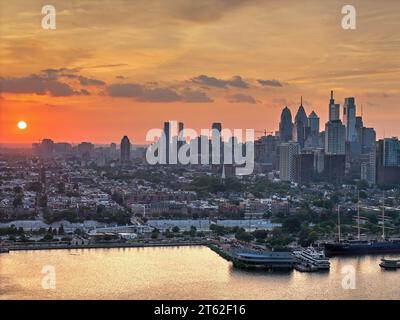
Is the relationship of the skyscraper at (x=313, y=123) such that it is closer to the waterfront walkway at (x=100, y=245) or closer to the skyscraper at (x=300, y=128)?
the skyscraper at (x=300, y=128)

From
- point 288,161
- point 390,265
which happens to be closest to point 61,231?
point 390,265

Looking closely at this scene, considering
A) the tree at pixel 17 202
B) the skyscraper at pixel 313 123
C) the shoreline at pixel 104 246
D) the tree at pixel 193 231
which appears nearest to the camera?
the shoreline at pixel 104 246

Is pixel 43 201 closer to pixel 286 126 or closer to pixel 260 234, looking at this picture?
pixel 260 234

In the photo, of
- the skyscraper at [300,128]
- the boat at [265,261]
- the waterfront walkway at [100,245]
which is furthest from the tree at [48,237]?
the skyscraper at [300,128]

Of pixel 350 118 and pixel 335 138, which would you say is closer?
pixel 335 138

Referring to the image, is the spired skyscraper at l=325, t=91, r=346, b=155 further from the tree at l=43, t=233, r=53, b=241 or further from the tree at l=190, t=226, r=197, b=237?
the tree at l=43, t=233, r=53, b=241
